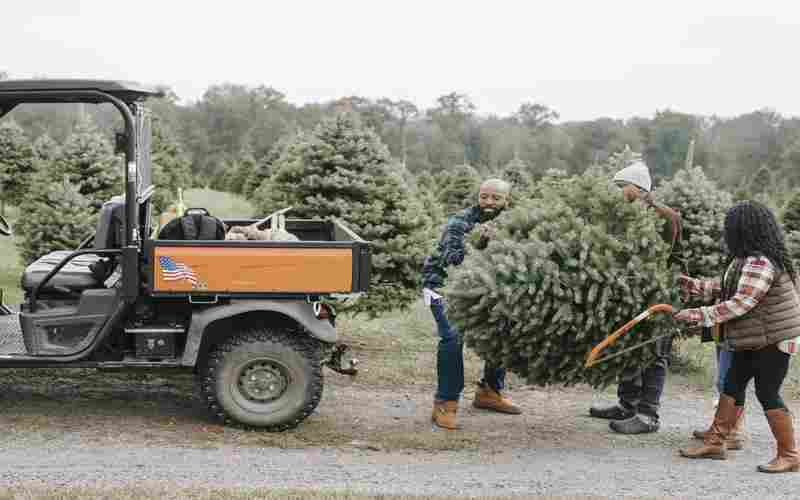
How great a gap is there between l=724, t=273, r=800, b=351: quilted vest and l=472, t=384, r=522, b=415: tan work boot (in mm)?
2068

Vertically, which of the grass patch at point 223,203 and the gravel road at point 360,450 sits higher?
the grass patch at point 223,203

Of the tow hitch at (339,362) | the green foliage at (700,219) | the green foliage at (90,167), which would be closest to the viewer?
the tow hitch at (339,362)

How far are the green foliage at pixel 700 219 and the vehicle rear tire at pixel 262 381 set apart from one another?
4515 millimetres

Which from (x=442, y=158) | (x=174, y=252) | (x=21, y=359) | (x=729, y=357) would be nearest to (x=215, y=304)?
(x=174, y=252)

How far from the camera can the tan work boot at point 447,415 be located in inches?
265

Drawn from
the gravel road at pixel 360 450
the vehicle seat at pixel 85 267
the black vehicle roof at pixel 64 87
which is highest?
the black vehicle roof at pixel 64 87

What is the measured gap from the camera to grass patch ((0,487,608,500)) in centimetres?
489

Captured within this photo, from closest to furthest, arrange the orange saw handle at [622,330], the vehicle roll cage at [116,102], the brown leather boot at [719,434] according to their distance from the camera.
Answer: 1. the orange saw handle at [622,330]
2. the vehicle roll cage at [116,102]
3. the brown leather boot at [719,434]

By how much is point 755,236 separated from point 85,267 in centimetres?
474

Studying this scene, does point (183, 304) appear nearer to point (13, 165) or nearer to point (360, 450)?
point (360, 450)

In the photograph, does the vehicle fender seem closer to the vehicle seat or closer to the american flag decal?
the american flag decal

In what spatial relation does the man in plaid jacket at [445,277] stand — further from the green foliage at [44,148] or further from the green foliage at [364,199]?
the green foliage at [44,148]

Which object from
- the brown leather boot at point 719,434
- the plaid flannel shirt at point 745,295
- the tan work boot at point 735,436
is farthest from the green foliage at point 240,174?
the plaid flannel shirt at point 745,295

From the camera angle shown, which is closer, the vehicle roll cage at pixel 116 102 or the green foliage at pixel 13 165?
the vehicle roll cage at pixel 116 102
